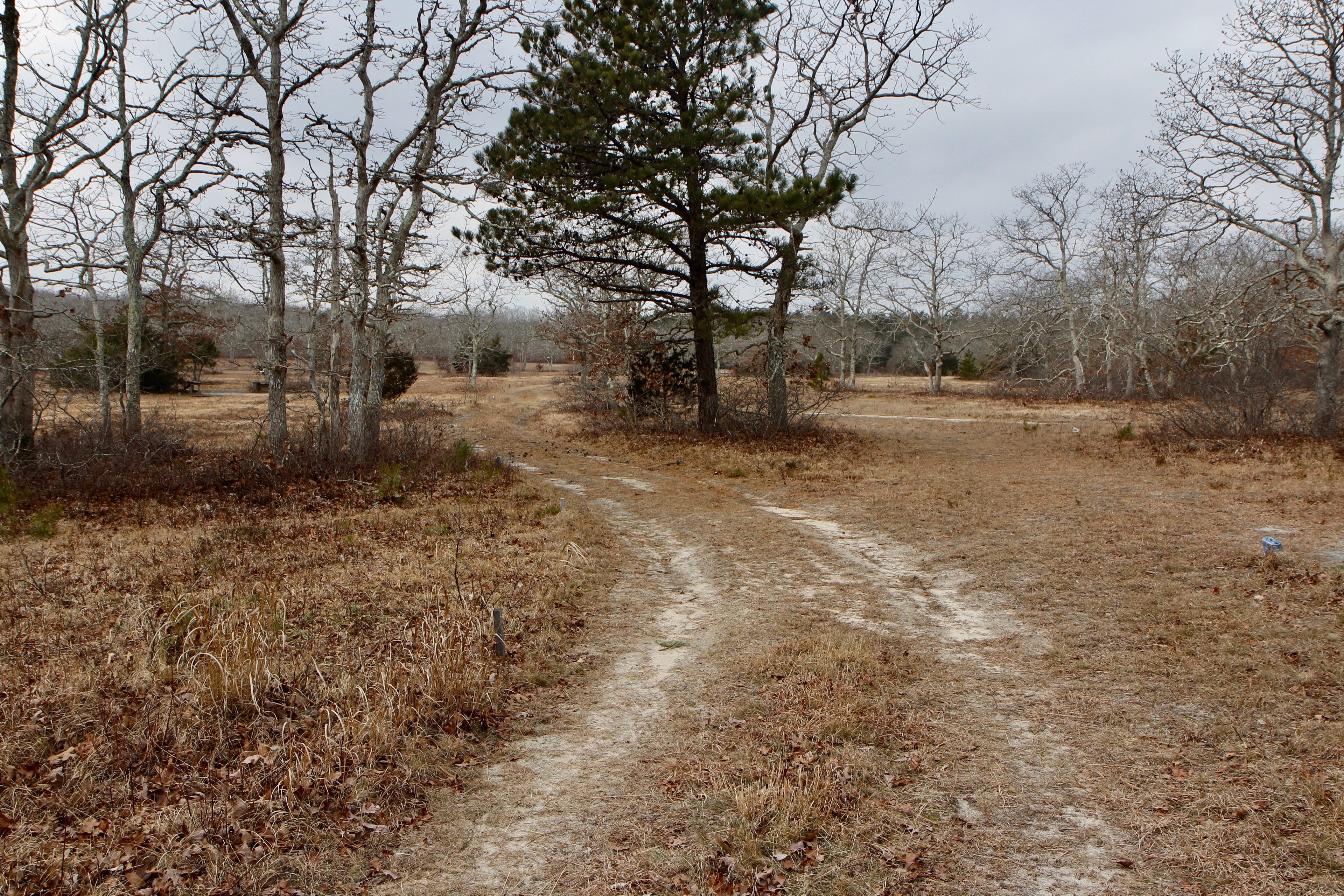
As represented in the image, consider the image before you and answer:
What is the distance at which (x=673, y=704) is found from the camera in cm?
532

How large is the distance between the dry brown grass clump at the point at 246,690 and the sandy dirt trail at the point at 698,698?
15.9 inches

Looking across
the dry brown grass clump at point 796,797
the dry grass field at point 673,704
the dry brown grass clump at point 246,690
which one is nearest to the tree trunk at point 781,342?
the dry grass field at point 673,704

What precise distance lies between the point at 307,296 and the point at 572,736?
11645 mm

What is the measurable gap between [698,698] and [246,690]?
9.82ft

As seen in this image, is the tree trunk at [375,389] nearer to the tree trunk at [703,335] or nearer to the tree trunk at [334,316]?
the tree trunk at [334,316]

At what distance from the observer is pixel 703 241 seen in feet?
56.6

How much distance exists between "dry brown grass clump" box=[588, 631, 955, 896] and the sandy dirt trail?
22 centimetres

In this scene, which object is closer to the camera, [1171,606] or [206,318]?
[1171,606]

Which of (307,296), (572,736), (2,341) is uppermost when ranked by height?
(307,296)

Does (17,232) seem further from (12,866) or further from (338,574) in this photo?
(12,866)

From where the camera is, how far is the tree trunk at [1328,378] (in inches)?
629

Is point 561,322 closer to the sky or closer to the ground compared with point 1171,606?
closer to the sky

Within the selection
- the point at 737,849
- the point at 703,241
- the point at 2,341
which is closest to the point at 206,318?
the point at 2,341

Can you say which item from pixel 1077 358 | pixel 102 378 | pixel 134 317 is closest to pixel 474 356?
pixel 134 317
